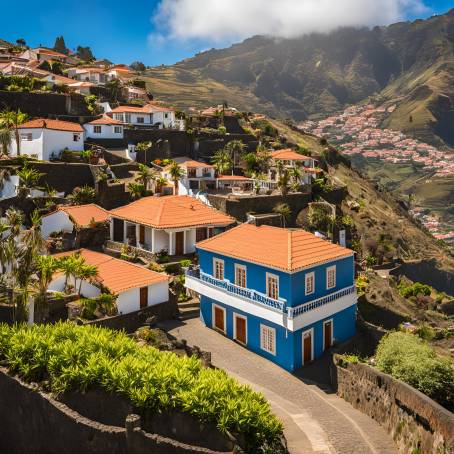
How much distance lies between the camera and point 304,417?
19.4 m

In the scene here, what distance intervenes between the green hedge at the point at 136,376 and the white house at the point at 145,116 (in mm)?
49079

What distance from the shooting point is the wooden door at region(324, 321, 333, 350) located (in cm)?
2655

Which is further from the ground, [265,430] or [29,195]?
[29,195]

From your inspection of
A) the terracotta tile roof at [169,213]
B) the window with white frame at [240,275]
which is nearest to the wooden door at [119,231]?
the terracotta tile roof at [169,213]

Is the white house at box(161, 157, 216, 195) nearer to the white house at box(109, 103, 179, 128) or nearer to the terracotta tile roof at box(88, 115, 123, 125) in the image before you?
the terracotta tile roof at box(88, 115, 123, 125)

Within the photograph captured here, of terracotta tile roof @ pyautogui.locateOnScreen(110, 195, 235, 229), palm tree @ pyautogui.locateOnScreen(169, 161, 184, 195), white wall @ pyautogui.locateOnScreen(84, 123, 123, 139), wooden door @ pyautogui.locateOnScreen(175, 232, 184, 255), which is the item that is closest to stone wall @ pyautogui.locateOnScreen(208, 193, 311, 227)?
palm tree @ pyautogui.locateOnScreen(169, 161, 184, 195)

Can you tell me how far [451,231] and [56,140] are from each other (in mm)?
140780

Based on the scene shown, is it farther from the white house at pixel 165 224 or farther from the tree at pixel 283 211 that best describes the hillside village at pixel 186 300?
the tree at pixel 283 211

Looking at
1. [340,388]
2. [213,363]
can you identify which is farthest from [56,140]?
[340,388]

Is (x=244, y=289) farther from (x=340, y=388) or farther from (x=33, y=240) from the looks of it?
(x=33, y=240)

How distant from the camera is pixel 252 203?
47312 millimetres

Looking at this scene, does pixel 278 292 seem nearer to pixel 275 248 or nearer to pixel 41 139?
pixel 275 248

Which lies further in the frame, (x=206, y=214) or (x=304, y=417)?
(x=206, y=214)

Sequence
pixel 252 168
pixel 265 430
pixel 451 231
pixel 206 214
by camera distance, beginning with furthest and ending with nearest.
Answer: pixel 451 231 → pixel 252 168 → pixel 206 214 → pixel 265 430
